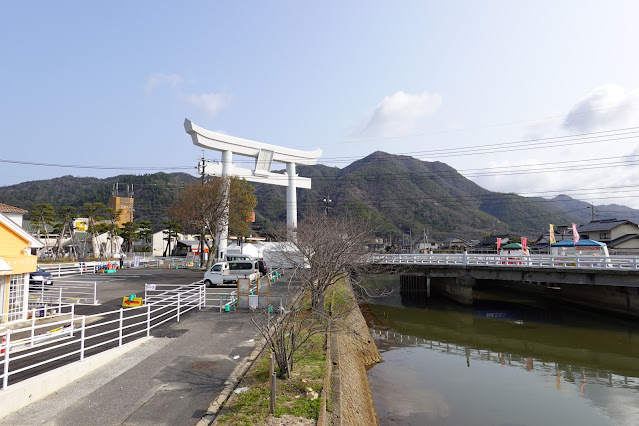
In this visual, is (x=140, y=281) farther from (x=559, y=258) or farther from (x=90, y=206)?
(x=559, y=258)

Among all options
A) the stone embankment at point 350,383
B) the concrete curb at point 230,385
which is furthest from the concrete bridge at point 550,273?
the concrete curb at point 230,385

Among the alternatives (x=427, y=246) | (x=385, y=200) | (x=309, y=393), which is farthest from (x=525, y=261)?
(x=385, y=200)

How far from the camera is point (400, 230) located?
105562 millimetres

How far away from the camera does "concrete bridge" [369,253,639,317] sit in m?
20.5

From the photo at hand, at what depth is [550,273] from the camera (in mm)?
22359

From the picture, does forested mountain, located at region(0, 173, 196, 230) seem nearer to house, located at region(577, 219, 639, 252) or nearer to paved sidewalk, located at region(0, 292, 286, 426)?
house, located at region(577, 219, 639, 252)

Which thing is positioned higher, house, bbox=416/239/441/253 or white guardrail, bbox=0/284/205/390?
house, bbox=416/239/441/253

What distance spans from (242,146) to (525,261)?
26291 millimetres

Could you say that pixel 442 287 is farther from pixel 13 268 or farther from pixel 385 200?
pixel 385 200

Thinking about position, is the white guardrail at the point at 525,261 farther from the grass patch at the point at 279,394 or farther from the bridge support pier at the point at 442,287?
the grass patch at the point at 279,394

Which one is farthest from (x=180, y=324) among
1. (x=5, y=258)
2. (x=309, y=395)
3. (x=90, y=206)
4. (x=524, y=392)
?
(x=90, y=206)

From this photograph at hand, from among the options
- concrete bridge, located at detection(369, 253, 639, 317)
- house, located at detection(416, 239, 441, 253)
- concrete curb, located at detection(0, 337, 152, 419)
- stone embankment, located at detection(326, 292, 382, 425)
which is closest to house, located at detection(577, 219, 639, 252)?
concrete bridge, located at detection(369, 253, 639, 317)

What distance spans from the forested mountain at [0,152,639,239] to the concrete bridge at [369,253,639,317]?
201 feet

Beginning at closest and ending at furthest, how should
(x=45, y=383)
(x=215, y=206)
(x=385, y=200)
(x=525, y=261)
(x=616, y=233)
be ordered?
(x=45, y=383)
(x=525, y=261)
(x=215, y=206)
(x=616, y=233)
(x=385, y=200)
